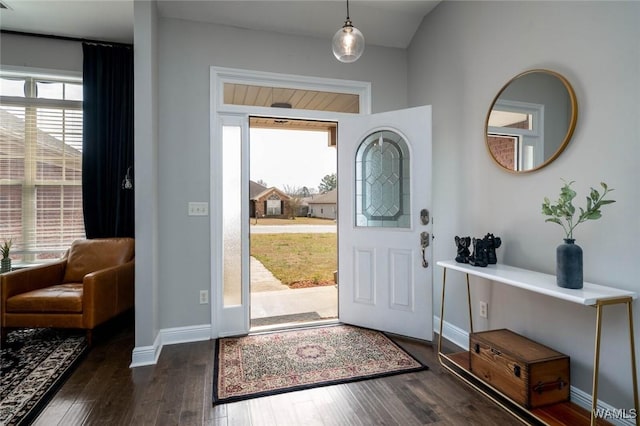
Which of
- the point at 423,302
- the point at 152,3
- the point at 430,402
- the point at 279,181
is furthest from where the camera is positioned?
the point at 279,181

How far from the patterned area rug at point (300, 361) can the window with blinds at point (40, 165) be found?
232 cm

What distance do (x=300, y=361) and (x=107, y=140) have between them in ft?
9.75

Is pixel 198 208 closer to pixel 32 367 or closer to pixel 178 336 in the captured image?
pixel 178 336

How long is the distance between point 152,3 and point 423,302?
10.8 feet

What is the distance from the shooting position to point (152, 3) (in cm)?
261

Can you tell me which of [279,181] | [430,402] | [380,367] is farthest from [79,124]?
[430,402]

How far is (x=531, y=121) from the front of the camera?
218 cm

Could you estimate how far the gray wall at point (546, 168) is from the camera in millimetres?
1682

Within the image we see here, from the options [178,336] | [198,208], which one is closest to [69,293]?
[178,336]

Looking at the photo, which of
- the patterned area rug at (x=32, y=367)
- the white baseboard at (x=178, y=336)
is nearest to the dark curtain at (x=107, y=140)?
the patterned area rug at (x=32, y=367)

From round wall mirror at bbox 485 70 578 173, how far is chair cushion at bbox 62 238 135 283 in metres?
3.51

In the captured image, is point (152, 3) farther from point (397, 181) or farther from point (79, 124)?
point (397, 181)

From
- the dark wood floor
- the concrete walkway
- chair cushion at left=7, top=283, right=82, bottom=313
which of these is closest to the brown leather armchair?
chair cushion at left=7, top=283, right=82, bottom=313

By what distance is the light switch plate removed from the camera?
300cm
